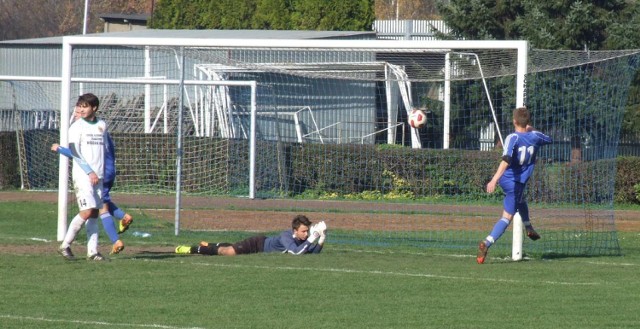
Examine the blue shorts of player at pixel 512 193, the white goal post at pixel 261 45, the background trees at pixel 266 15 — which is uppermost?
the background trees at pixel 266 15

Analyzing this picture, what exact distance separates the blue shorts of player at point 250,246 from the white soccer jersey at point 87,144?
2.30 meters

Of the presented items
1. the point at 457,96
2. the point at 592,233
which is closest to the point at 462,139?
the point at 457,96

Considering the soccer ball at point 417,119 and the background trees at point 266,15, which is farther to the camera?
the background trees at point 266,15

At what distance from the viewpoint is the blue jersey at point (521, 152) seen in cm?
1387

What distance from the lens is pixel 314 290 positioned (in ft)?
37.6

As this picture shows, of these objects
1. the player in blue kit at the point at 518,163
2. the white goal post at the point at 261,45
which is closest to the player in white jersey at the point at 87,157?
the white goal post at the point at 261,45

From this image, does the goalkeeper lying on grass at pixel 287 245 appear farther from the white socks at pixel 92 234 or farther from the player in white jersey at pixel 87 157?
the player in white jersey at pixel 87 157

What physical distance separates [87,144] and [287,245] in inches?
118

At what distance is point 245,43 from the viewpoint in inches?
629

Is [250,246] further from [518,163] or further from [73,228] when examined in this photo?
[518,163]

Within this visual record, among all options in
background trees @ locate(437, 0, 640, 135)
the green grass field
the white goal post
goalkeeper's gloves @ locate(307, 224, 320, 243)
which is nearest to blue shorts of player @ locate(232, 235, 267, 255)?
the green grass field

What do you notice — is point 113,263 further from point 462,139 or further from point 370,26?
point 370,26

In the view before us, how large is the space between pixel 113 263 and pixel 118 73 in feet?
48.9

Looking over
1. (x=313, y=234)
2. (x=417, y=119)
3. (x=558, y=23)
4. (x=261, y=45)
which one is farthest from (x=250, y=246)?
(x=558, y=23)
